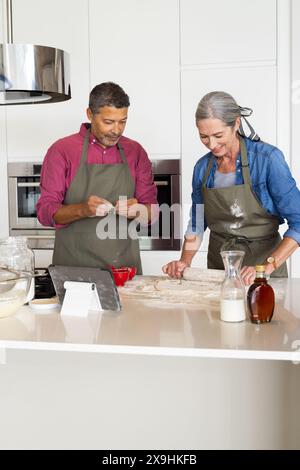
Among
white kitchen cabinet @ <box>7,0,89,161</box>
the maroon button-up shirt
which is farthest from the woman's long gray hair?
white kitchen cabinet @ <box>7,0,89,161</box>

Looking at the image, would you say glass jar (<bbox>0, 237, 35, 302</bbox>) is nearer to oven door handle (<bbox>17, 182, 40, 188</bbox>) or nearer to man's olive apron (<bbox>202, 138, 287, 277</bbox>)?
man's olive apron (<bbox>202, 138, 287, 277</bbox>)

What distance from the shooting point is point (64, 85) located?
215cm

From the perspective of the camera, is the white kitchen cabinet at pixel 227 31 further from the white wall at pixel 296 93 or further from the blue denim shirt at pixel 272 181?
the blue denim shirt at pixel 272 181

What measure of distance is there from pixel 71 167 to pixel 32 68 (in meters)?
1.32

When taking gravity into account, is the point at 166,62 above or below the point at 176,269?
above

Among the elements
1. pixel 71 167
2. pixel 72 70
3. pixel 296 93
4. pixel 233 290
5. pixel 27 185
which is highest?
pixel 72 70

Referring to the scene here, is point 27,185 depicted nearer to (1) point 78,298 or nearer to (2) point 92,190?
(2) point 92,190

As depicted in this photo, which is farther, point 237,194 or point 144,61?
point 144,61

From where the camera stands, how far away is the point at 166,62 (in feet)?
12.6

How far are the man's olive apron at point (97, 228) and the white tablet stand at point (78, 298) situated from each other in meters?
1.20

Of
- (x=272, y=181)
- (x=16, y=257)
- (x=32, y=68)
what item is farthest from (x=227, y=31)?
(x=16, y=257)

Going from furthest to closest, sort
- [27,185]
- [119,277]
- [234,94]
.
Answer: [27,185]
[234,94]
[119,277]

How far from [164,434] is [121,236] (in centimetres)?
148

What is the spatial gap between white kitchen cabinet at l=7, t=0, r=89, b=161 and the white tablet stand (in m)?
2.15
